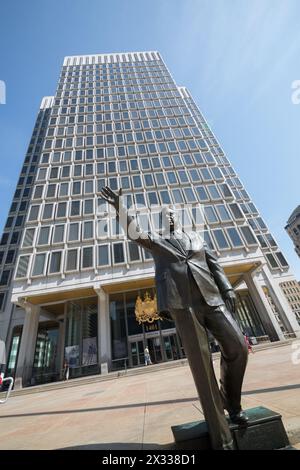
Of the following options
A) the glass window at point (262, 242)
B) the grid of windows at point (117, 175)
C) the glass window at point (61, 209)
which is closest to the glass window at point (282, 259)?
the grid of windows at point (117, 175)

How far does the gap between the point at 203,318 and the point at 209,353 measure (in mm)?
340

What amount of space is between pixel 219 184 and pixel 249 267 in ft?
33.9

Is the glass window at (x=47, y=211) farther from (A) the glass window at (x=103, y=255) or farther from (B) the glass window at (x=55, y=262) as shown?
(A) the glass window at (x=103, y=255)

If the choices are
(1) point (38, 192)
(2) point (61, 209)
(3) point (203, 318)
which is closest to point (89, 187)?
(2) point (61, 209)

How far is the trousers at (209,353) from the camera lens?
81.3 inches

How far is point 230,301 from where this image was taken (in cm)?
273

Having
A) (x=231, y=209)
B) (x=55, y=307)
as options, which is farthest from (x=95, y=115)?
(x=55, y=307)

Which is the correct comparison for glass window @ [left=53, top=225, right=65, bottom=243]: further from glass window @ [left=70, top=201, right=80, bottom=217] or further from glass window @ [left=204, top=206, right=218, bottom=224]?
glass window @ [left=204, top=206, right=218, bottom=224]

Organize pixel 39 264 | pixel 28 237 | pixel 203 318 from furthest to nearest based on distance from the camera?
pixel 28 237, pixel 39 264, pixel 203 318

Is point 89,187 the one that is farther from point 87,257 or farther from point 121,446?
point 121,446

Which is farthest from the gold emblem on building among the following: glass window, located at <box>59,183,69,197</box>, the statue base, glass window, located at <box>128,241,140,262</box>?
the statue base

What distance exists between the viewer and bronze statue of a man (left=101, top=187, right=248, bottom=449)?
2.07 metres

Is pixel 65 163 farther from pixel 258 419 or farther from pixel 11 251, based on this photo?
pixel 258 419

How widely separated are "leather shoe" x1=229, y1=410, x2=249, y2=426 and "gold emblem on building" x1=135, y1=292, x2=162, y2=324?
61.3ft
